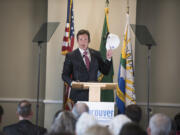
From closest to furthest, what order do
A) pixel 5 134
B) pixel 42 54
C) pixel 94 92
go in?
pixel 5 134
pixel 94 92
pixel 42 54

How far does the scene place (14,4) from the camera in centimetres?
704

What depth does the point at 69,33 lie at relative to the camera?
6.18m

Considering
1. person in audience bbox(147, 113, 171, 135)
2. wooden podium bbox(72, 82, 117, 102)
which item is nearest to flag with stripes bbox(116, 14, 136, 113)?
wooden podium bbox(72, 82, 117, 102)

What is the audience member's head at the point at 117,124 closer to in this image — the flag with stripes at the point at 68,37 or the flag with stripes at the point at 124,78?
the flag with stripes at the point at 124,78

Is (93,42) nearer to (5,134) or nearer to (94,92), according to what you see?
(94,92)

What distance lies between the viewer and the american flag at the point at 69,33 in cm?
615

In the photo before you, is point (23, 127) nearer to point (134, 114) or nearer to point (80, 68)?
point (134, 114)

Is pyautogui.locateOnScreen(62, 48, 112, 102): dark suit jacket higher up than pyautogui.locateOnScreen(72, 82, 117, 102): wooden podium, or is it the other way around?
pyautogui.locateOnScreen(62, 48, 112, 102): dark suit jacket

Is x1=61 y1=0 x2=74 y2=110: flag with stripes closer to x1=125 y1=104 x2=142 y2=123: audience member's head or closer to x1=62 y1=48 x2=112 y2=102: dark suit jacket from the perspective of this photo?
x1=62 y1=48 x2=112 y2=102: dark suit jacket

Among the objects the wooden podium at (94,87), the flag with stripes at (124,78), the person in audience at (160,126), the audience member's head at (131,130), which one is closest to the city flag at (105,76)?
the flag with stripes at (124,78)

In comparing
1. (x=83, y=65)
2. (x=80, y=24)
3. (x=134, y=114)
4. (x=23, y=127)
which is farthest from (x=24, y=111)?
(x=80, y=24)

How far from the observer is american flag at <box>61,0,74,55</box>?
6.15m

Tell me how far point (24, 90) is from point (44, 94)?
46 centimetres

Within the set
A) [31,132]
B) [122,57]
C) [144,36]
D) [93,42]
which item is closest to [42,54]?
[93,42]
